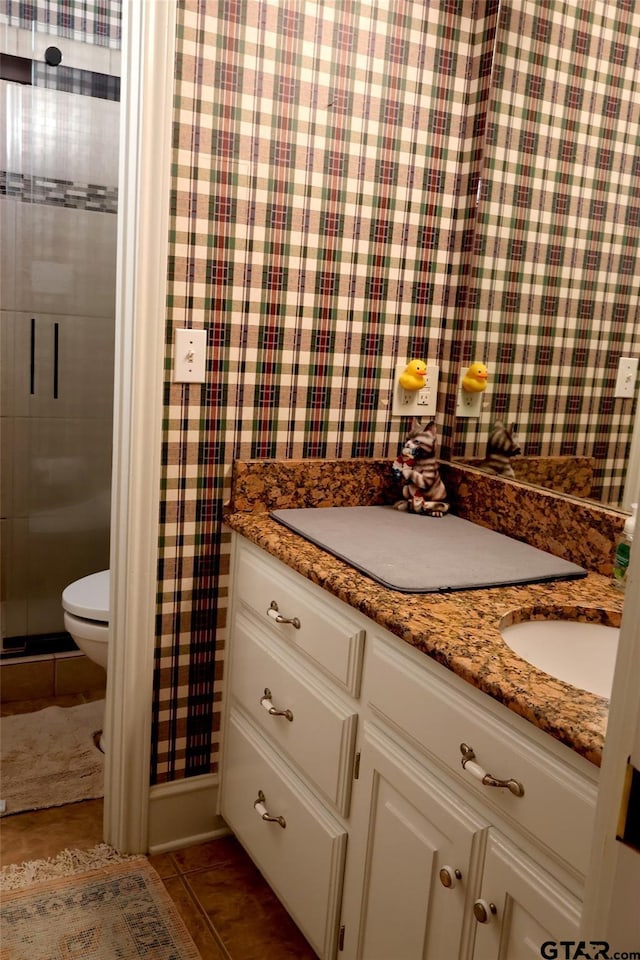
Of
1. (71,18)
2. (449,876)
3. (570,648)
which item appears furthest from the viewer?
(71,18)

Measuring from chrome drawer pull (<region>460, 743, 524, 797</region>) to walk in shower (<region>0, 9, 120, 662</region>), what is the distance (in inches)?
82.7

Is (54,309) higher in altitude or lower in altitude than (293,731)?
higher

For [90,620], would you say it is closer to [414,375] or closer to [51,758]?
[51,758]

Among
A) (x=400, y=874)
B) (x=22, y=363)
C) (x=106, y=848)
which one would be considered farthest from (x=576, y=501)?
(x=22, y=363)

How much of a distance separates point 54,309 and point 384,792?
2.11 m

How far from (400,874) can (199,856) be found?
864 mm

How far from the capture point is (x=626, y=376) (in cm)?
163

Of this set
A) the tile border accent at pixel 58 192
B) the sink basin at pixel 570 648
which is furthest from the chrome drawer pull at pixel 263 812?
the tile border accent at pixel 58 192

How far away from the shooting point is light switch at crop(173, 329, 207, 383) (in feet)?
6.07

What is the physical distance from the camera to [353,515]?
200cm

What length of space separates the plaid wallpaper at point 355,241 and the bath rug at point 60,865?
0.73 feet

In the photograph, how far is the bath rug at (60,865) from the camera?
6.38ft

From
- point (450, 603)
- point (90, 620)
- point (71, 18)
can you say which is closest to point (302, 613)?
point (450, 603)

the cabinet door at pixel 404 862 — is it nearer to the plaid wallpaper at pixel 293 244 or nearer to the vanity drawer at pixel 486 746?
the vanity drawer at pixel 486 746
